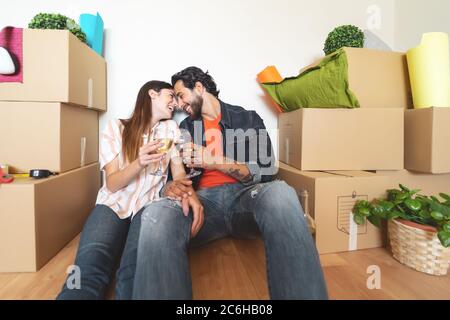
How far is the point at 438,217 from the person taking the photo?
849 mm

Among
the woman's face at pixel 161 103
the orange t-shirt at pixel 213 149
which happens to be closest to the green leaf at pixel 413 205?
the orange t-shirt at pixel 213 149

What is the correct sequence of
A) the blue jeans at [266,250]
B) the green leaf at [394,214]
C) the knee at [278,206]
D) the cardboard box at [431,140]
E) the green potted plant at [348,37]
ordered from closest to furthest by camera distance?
the blue jeans at [266,250]
the knee at [278,206]
the green leaf at [394,214]
the cardboard box at [431,140]
the green potted plant at [348,37]

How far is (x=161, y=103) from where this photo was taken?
3.82 ft

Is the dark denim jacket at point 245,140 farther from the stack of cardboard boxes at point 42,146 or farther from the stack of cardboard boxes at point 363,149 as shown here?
the stack of cardboard boxes at point 42,146

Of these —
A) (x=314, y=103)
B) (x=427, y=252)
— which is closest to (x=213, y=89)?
(x=314, y=103)

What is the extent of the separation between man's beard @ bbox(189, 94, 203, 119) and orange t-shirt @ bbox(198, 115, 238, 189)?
46mm

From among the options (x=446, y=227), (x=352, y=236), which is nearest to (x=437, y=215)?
(x=446, y=227)

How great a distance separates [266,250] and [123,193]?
594 mm

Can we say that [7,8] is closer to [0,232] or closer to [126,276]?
[0,232]

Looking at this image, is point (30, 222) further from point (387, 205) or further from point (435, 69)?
point (435, 69)

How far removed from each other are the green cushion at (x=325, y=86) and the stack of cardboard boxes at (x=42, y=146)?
93 cm

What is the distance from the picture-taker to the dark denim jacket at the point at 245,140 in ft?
3.63

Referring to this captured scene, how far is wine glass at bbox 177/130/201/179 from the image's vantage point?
43.7 inches

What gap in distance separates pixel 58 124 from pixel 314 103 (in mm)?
1024
